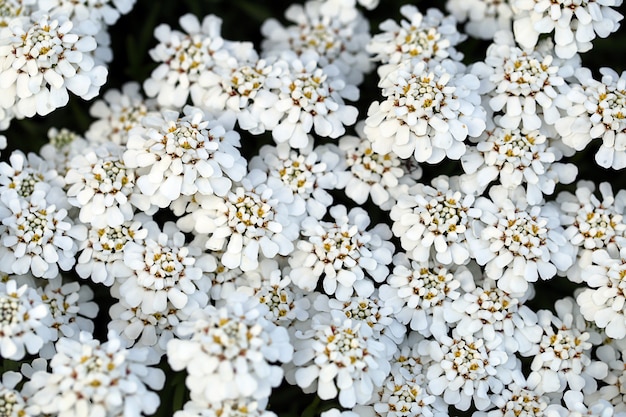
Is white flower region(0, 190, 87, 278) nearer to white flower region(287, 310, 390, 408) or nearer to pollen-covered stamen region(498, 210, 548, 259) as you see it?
white flower region(287, 310, 390, 408)

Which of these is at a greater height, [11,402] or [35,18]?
[35,18]

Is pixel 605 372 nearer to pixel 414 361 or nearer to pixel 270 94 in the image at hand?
pixel 414 361

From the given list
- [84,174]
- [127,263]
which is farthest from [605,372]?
[84,174]

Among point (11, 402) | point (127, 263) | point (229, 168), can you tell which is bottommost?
point (11, 402)

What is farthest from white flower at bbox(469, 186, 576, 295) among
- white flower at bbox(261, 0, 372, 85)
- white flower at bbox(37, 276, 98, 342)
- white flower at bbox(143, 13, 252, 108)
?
white flower at bbox(37, 276, 98, 342)

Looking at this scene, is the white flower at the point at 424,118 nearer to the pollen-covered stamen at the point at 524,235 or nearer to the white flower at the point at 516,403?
the pollen-covered stamen at the point at 524,235

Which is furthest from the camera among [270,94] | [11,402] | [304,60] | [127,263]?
[304,60]

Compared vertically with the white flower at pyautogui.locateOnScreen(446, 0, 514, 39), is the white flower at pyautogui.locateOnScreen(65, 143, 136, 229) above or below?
below
